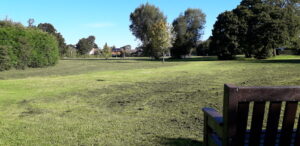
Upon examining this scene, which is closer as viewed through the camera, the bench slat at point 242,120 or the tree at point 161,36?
the bench slat at point 242,120

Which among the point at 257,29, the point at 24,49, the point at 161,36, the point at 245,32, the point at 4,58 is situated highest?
the point at 257,29

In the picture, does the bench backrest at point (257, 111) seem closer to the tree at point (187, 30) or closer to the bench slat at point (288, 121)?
the bench slat at point (288, 121)

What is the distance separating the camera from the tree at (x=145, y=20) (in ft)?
181

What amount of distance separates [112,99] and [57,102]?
1.79 metres

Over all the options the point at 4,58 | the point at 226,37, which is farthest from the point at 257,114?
the point at 226,37

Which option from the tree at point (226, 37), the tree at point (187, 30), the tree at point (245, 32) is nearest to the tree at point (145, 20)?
the tree at point (187, 30)

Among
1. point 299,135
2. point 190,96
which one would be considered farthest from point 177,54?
point 299,135

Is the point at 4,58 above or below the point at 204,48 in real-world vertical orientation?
below

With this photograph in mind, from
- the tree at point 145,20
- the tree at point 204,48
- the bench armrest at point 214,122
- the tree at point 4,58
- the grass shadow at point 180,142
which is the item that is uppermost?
the tree at point 145,20

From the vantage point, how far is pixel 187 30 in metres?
58.1

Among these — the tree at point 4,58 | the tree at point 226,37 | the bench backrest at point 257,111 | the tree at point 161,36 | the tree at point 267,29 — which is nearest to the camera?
the bench backrest at point 257,111

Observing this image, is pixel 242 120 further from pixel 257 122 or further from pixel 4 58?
pixel 4 58

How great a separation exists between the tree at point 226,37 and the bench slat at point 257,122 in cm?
4257

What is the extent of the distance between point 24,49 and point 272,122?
25.4 meters
